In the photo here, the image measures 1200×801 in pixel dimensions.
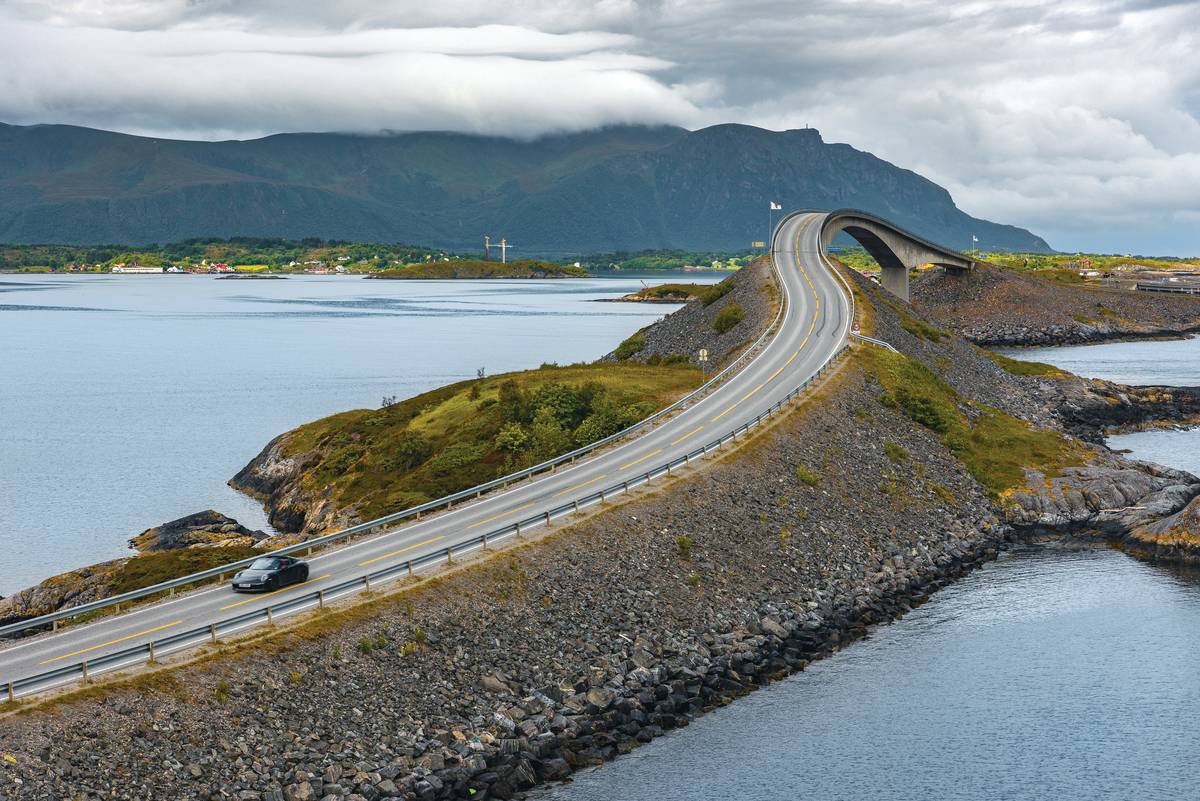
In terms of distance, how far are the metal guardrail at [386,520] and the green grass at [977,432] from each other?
45.1 feet

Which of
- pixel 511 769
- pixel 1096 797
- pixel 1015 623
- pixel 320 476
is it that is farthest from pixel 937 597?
pixel 320 476

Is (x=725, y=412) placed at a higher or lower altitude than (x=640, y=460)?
higher

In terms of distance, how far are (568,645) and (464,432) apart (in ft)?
122

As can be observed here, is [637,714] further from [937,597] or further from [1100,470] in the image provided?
[1100,470]

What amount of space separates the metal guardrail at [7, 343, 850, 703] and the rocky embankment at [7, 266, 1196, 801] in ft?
4.91

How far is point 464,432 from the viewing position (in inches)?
3406

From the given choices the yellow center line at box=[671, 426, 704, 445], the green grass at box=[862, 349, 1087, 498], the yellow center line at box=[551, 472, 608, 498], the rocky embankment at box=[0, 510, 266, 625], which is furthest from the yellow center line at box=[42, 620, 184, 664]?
the green grass at box=[862, 349, 1087, 498]

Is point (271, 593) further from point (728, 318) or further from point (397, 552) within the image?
point (728, 318)

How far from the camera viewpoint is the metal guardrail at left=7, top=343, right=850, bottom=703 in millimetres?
39344

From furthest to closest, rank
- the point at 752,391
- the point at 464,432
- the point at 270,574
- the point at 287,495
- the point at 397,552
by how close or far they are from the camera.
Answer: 1. the point at 752,391
2. the point at 287,495
3. the point at 464,432
4. the point at 397,552
5. the point at 270,574

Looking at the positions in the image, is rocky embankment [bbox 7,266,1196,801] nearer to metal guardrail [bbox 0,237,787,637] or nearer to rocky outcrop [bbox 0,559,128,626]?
metal guardrail [bbox 0,237,787,637]

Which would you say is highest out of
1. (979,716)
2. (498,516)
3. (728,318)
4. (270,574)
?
(728,318)

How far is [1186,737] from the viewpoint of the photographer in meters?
48.5

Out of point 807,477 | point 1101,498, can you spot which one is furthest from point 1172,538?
point 807,477
